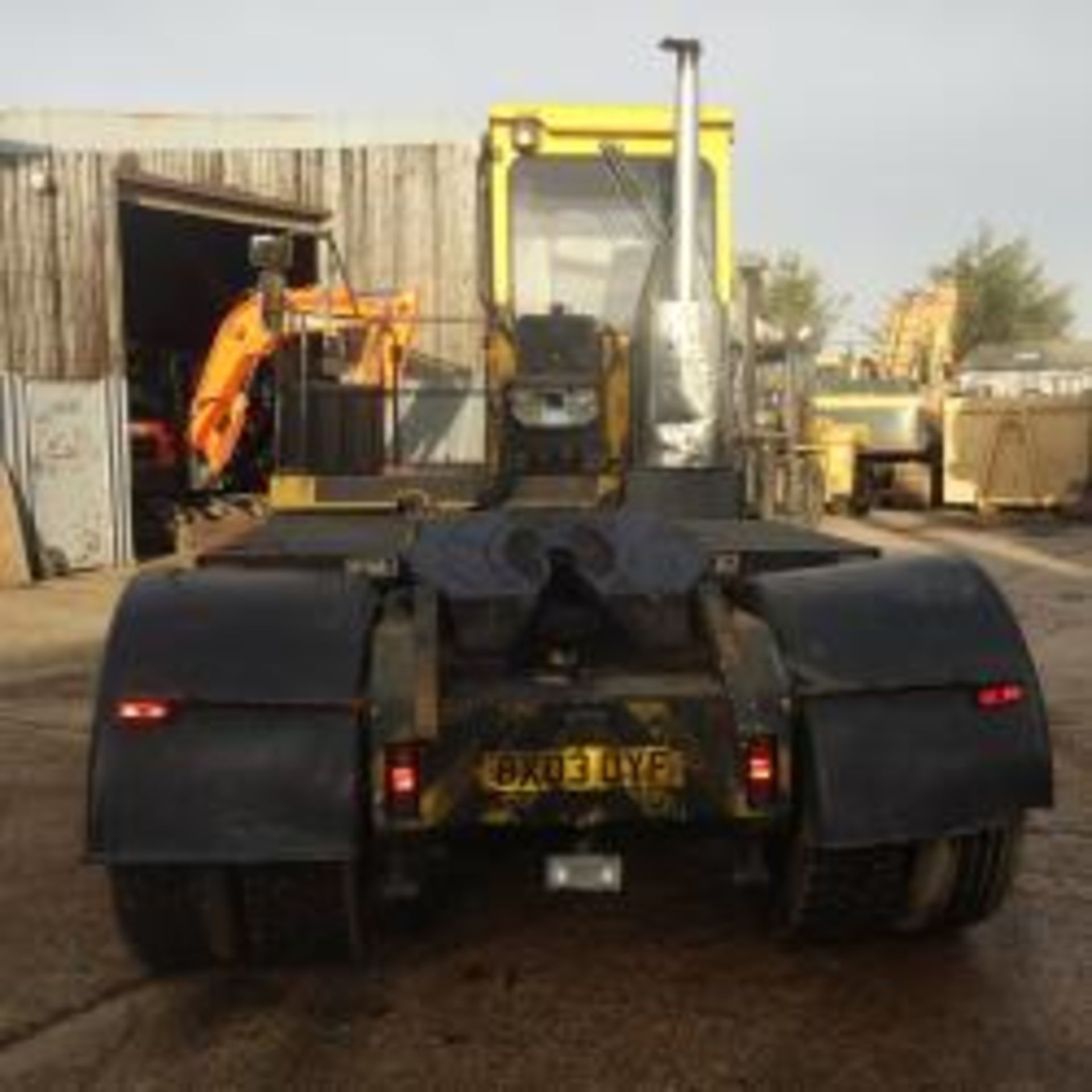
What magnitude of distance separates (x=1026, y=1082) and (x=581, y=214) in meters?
5.37

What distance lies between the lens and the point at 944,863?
15.9ft

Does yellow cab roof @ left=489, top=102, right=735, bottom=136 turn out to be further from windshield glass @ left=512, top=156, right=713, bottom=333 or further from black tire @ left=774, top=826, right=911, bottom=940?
black tire @ left=774, top=826, right=911, bottom=940

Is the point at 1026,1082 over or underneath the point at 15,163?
underneath

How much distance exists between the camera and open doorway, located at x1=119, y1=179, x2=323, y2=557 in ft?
61.4

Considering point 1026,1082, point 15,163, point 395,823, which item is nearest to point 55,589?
point 15,163

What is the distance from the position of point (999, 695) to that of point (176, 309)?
72.8ft

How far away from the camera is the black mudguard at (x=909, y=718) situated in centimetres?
450

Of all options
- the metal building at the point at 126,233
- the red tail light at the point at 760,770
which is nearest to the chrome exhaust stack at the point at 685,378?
the red tail light at the point at 760,770

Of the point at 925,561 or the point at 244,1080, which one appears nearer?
the point at 244,1080

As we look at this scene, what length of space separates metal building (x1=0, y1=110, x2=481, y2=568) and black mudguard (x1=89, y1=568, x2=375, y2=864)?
1015 cm

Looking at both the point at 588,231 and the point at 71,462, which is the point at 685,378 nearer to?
the point at 588,231

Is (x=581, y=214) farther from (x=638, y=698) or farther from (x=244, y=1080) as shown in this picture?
(x=244, y=1080)

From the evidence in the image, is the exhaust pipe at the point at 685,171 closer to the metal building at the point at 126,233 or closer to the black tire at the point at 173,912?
the black tire at the point at 173,912

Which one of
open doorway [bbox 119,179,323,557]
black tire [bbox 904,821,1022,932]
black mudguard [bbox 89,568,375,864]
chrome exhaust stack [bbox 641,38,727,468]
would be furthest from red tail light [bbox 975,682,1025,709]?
open doorway [bbox 119,179,323,557]
